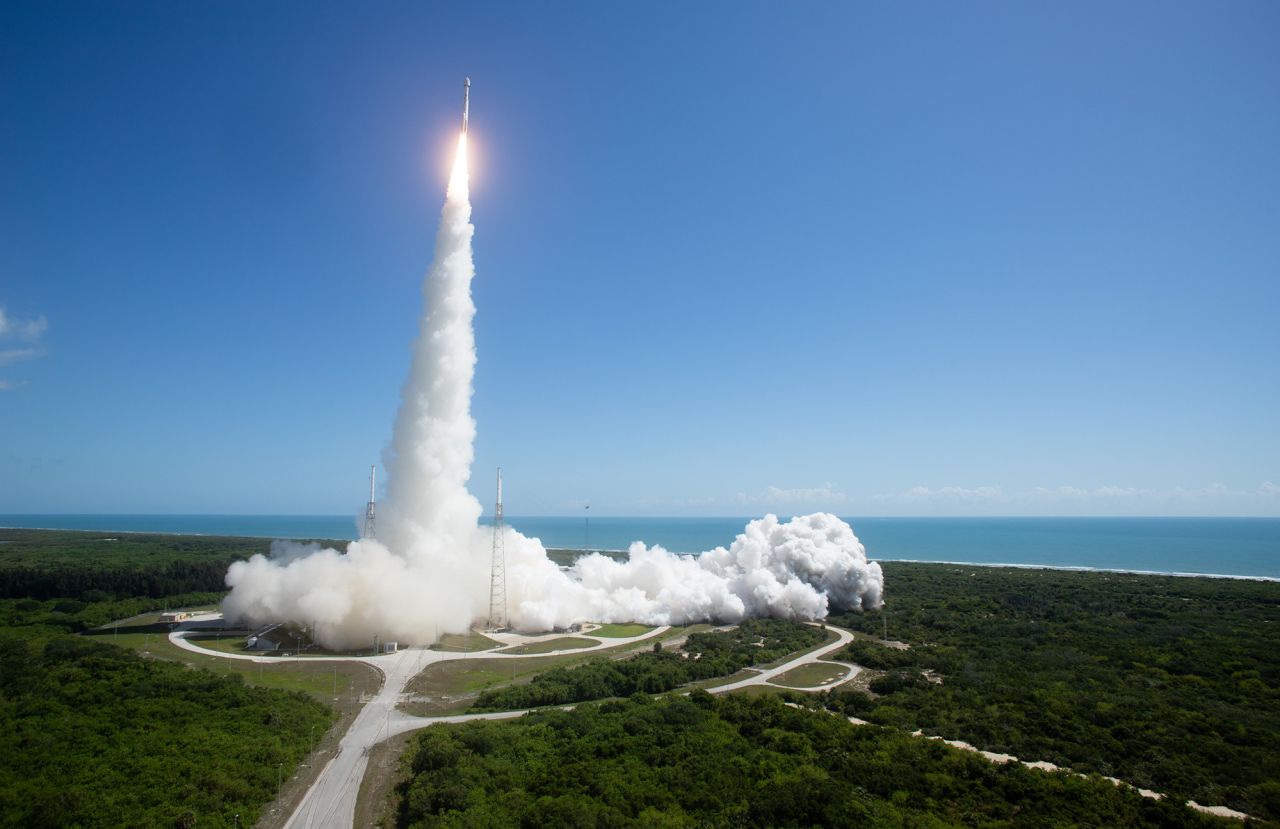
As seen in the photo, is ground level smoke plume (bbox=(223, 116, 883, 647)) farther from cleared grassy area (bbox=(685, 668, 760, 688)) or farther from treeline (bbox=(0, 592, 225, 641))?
cleared grassy area (bbox=(685, 668, 760, 688))

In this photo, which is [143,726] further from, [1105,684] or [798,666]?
[1105,684]

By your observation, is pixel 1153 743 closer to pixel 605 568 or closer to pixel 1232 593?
pixel 605 568

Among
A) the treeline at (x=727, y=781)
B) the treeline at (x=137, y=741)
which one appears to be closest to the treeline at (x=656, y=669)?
the treeline at (x=727, y=781)

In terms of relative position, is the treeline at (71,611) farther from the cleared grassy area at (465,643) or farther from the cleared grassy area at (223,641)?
the cleared grassy area at (465,643)

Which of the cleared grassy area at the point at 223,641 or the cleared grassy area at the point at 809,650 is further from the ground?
the cleared grassy area at the point at 223,641

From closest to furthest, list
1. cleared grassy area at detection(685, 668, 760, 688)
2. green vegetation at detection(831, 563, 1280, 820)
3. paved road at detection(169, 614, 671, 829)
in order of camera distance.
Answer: paved road at detection(169, 614, 671, 829) < green vegetation at detection(831, 563, 1280, 820) < cleared grassy area at detection(685, 668, 760, 688)

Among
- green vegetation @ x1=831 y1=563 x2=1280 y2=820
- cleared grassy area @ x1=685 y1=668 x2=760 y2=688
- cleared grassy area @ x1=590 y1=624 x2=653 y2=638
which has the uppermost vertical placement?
green vegetation @ x1=831 y1=563 x2=1280 y2=820

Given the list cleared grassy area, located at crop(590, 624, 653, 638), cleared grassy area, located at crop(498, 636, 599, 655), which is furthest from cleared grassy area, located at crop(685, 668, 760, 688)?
cleared grassy area, located at crop(590, 624, 653, 638)
